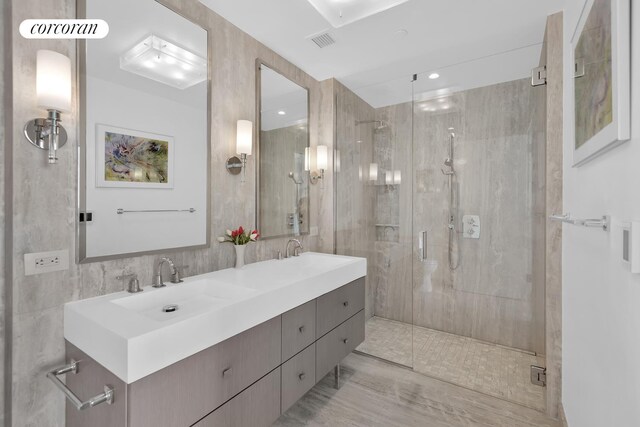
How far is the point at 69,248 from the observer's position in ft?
4.30

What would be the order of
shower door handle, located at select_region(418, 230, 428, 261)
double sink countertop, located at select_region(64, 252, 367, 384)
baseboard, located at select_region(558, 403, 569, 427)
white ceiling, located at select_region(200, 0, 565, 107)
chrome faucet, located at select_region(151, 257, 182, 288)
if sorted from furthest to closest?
shower door handle, located at select_region(418, 230, 428, 261), white ceiling, located at select_region(200, 0, 565, 107), baseboard, located at select_region(558, 403, 569, 427), chrome faucet, located at select_region(151, 257, 182, 288), double sink countertop, located at select_region(64, 252, 367, 384)

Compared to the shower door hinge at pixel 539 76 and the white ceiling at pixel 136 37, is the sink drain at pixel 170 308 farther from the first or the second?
the shower door hinge at pixel 539 76

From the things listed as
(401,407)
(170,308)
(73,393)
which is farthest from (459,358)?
(73,393)

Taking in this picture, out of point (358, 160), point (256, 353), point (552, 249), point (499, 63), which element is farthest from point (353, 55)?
point (256, 353)

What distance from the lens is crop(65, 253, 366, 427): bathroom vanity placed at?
1.02m

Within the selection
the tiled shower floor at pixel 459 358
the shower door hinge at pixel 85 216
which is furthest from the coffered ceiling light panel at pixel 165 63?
the tiled shower floor at pixel 459 358

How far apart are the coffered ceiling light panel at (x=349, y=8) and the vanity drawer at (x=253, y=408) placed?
2.24 metres

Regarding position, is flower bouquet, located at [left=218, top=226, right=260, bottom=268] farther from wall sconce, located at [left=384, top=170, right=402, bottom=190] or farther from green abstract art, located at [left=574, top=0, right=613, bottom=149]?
green abstract art, located at [left=574, top=0, right=613, bottom=149]

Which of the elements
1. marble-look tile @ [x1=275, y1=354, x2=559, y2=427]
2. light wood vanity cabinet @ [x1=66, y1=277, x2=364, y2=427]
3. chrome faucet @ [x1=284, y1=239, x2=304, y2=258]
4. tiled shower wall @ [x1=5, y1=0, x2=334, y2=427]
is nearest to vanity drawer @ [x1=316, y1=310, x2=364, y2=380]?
light wood vanity cabinet @ [x1=66, y1=277, x2=364, y2=427]

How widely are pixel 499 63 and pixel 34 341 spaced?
3.36 meters

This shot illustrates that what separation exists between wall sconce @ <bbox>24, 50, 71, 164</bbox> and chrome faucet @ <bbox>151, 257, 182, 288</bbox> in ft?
2.12

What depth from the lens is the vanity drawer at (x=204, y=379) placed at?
3.34ft

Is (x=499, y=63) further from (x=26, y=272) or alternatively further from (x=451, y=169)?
(x=26, y=272)

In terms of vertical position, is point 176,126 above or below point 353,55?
below
